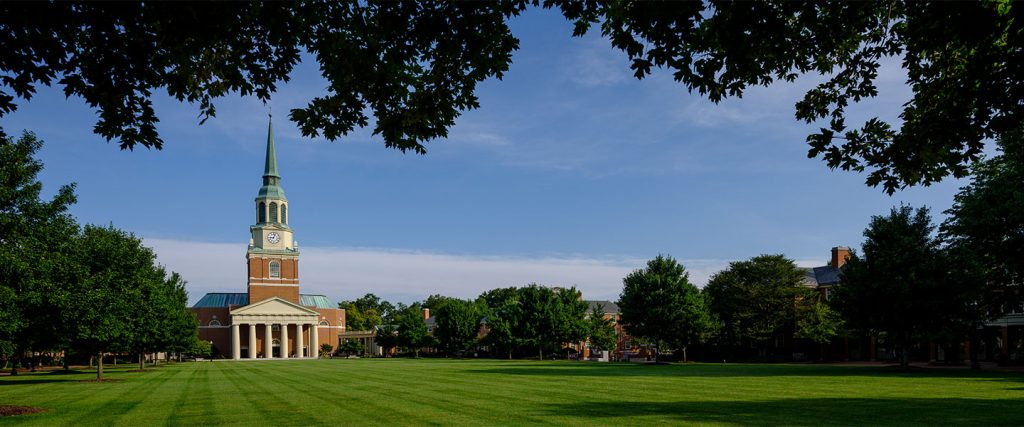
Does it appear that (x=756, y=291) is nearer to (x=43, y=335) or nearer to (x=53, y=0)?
(x=43, y=335)

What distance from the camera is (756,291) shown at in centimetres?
6850

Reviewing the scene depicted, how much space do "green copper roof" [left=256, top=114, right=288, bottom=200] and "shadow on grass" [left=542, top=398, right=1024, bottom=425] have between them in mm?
102394

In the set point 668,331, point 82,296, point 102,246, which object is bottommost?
point 668,331

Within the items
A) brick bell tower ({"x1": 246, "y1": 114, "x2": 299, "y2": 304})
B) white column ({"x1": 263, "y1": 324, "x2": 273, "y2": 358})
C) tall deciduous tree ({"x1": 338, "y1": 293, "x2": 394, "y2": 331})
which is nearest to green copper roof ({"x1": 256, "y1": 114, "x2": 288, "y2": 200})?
brick bell tower ({"x1": 246, "y1": 114, "x2": 299, "y2": 304})

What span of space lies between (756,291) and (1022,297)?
28.2m

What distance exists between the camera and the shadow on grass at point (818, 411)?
54.6 feet

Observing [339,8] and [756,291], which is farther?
[756,291]

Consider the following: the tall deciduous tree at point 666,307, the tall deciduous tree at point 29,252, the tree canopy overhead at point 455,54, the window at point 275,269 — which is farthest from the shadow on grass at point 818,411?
the window at point 275,269

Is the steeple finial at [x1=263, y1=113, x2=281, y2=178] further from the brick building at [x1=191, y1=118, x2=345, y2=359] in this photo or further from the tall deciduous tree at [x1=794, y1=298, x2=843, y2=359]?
the tall deciduous tree at [x1=794, y1=298, x2=843, y2=359]

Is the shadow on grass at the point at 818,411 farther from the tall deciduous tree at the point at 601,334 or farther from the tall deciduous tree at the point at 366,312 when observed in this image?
the tall deciduous tree at the point at 366,312

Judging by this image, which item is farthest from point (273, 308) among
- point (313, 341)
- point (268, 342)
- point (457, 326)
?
point (457, 326)

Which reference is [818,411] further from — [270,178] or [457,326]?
[270,178]

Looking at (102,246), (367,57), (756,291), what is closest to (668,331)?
(756,291)

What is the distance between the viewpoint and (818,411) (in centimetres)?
1859
